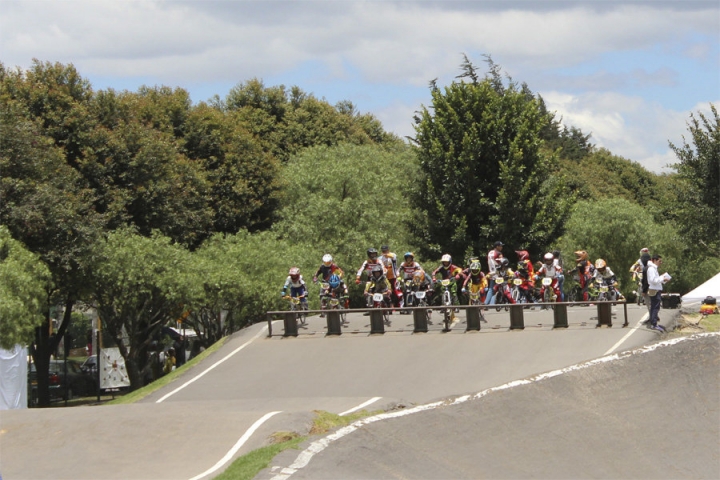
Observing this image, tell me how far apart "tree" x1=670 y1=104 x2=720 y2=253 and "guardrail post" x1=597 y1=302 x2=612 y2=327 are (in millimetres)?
18761

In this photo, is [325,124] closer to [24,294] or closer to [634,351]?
[24,294]

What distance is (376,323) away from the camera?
2609cm

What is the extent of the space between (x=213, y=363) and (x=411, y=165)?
2921 centimetres

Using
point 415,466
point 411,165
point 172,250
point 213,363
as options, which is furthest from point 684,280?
point 415,466

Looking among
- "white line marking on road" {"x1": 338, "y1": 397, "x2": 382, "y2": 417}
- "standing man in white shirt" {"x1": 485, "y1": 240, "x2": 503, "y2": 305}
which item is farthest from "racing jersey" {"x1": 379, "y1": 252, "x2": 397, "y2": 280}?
"white line marking on road" {"x1": 338, "y1": 397, "x2": 382, "y2": 417}

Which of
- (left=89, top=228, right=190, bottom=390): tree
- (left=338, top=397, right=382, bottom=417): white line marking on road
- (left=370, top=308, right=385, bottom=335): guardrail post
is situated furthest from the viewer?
(left=89, top=228, right=190, bottom=390): tree

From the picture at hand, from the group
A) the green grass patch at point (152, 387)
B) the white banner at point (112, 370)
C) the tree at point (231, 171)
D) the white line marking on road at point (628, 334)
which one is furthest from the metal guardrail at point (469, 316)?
the tree at point (231, 171)

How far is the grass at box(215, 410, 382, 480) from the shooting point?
40.7 ft

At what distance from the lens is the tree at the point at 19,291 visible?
2511 cm

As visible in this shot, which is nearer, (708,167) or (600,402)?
(600,402)

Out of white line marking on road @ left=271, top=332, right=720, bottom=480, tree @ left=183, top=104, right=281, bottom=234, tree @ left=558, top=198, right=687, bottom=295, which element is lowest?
white line marking on road @ left=271, top=332, right=720, bottom=480

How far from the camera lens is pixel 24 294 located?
26.2 meters

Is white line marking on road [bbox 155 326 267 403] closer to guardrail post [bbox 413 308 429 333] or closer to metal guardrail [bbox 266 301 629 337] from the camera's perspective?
metal guardrail [bbox 266 301 629 337]

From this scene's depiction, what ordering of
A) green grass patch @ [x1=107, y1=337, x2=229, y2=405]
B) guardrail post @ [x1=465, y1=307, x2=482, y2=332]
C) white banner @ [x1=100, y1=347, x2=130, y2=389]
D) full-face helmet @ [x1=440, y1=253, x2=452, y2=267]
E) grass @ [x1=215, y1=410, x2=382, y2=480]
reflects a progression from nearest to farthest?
grass @ [x1=215, y1=410, x2=382, y2=480]
green grass patch @ [x1=107, y1=337, x2=229, y2=405]
guardrail post @ [x1=465, y1=307, x2=482, y2=332]
full-face helmet @ [x1=440, y1=253, x2=452, y2=267]
white banner @ [x1=100, y1=347, x2=130, y2=389]
